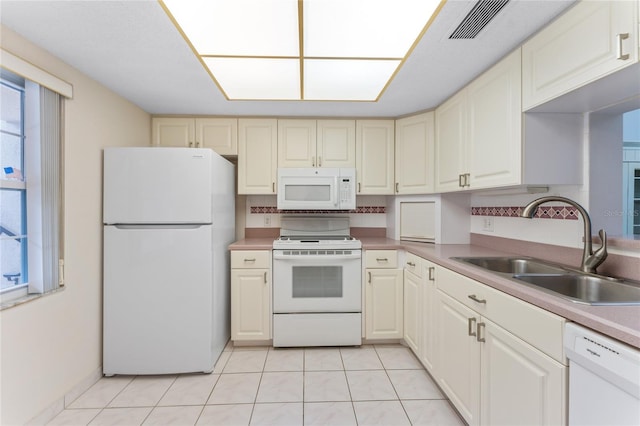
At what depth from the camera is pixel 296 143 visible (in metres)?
2.86

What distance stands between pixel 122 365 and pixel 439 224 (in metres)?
2.75

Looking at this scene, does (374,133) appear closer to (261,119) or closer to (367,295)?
(261,119)

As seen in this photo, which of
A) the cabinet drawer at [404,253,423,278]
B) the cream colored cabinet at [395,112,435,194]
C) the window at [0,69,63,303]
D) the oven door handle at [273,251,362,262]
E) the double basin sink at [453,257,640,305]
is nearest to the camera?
the double basin sink at [453,257,640,305]

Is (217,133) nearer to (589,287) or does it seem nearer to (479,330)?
(479,330)

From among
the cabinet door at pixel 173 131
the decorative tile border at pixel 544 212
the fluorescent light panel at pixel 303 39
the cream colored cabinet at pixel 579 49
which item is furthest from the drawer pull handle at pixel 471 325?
the cabinet door at pixel 173 131

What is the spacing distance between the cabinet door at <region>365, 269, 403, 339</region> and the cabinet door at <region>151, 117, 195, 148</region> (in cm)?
211

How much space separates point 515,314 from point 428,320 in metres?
0.94

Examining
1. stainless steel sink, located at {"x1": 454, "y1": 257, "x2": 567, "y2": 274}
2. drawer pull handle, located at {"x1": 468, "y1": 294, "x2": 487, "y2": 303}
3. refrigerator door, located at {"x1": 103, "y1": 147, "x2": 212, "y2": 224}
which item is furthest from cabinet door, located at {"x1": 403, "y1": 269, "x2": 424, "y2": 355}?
refrigerator door, located at {"x1": 103, "y1": 147, "x2": 212, "y2": 224}

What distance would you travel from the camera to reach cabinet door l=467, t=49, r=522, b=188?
1586 millimetres

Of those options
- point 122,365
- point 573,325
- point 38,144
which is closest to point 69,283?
point 122,365

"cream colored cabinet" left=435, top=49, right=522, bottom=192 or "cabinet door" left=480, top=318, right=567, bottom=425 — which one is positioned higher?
"cream colored cabinet" left=435, top=49, right=522, bottom=192

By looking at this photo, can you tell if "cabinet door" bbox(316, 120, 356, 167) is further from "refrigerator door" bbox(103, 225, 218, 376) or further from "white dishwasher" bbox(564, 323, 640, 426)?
"white dishwasher" bbox(564, 323, 640, 426)

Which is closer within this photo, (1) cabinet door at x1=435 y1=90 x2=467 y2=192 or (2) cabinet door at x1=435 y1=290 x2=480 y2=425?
(2) cabinet door at x1=435 y1=290 x2=480 y2=425

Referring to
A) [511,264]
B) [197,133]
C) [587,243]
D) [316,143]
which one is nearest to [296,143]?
[316,143]
